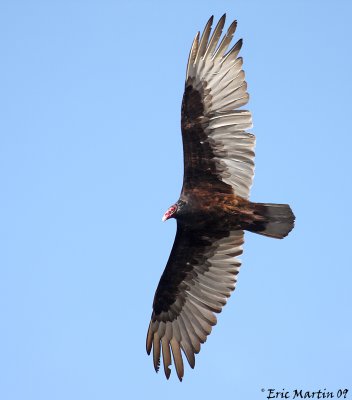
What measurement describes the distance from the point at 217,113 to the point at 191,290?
2326 millimetres

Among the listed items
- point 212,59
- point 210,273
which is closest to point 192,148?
point 212,59

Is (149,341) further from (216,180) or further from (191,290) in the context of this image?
(216,180)

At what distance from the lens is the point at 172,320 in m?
9.93

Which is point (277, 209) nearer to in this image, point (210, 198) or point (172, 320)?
point (210, 198)

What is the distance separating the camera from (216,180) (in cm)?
914

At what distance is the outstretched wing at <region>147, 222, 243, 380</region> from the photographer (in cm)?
962

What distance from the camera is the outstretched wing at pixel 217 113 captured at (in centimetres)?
885

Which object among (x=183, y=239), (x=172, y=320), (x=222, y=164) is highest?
(x=222, y=164)

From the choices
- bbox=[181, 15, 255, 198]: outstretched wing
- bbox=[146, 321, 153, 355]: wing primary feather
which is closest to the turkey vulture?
bbox=[181, 15, 255, 198]: outstretched wing

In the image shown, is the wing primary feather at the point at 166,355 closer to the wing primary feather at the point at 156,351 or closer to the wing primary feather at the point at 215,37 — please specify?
the wing primary feather at the point at 156,351

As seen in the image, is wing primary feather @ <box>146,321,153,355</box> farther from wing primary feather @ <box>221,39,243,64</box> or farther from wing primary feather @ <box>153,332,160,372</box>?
wing primary feather @ <box>221,39,243,64</box>

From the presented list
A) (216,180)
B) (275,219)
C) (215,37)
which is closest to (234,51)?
(215,37)

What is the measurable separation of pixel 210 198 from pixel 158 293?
1.60 m

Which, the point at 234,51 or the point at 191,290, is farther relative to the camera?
the point at 191,290
